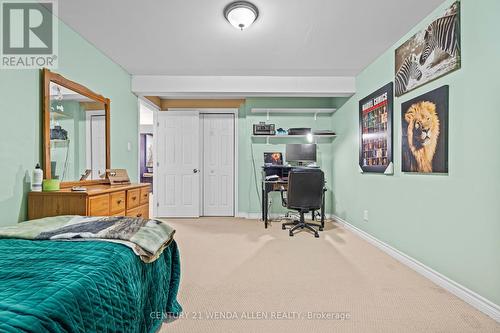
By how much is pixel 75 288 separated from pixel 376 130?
3.27 m

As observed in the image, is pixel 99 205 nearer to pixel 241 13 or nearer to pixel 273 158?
pixel 241 13

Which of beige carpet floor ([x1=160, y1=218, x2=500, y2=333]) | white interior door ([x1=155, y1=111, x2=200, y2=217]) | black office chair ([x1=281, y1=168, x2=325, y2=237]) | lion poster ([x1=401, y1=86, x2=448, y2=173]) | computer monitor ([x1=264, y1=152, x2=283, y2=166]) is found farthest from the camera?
white interior door ([x1=155, y1=111, x2=200, y2=217])

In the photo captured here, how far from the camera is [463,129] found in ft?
6.19

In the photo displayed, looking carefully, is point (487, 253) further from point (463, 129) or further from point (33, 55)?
point (33, 55)

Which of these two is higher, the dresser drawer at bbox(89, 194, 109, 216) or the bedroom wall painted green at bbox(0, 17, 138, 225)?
the bedroom wall painted green at bbox(0, 17, 138, 225)

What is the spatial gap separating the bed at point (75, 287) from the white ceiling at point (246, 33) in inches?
79.6

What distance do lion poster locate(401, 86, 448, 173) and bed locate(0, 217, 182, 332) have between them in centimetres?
234

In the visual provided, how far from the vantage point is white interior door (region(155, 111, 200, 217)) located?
4871mm

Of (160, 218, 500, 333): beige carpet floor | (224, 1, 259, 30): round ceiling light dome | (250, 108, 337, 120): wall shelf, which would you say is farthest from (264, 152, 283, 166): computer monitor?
(224, 1, 259, 30): round ceiling light dome

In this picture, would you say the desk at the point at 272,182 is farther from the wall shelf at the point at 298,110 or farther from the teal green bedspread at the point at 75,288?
the teal green bedspread at the point at 75,288

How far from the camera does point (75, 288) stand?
0.81 meters

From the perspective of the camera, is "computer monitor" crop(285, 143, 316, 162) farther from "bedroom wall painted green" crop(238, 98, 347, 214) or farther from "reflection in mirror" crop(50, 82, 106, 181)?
"reflection in mirror" crop(50, 82, 106, 181)

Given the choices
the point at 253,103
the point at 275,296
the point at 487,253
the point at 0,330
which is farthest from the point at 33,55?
the point at 487,253

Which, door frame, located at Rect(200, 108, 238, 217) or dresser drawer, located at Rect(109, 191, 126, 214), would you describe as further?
door frame, located at Rect(200, 108, 238, 217)
